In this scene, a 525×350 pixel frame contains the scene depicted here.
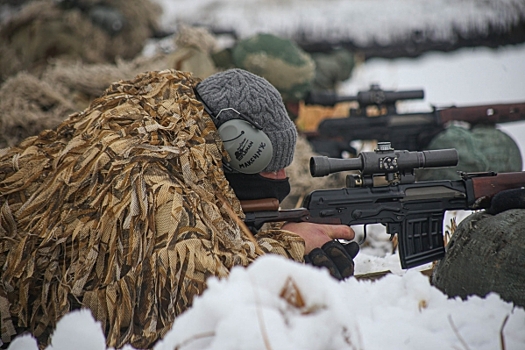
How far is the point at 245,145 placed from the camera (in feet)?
6.09

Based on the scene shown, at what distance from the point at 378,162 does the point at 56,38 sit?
399 centimetres

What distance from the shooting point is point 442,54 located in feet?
23.3

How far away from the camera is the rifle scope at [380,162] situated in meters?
2.09

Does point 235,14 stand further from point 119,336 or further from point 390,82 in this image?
point 119,336

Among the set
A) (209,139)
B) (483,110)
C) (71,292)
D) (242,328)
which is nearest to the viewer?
(242,328)

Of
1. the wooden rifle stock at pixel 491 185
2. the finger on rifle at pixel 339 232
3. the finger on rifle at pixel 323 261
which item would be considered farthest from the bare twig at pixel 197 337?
the wooden rifle stock at pixel 491 185

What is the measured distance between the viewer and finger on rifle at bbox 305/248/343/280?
1797 mm

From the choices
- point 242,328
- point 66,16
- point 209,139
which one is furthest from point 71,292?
point 66,16

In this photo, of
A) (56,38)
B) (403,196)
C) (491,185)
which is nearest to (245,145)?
(403,196)

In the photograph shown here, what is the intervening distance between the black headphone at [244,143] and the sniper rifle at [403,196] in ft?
0.88

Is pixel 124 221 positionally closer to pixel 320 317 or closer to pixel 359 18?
pixel 320 317

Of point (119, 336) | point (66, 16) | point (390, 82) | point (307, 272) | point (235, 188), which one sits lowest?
point (390, 82)

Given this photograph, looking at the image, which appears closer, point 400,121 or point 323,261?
point 323,261

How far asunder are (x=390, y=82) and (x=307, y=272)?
6.01 m
